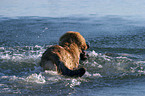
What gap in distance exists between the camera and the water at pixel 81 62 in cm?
579

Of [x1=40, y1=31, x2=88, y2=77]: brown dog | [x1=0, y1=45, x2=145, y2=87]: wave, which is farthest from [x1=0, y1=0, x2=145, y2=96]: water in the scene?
[x1=40, y1=31, x2=88, y2=77]: brown dog

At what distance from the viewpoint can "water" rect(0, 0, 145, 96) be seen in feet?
19.0

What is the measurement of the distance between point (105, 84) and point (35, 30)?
7592 mm

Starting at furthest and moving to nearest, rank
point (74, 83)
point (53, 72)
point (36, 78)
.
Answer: point (53, 72)
point (36, 78)
point (74, 83)

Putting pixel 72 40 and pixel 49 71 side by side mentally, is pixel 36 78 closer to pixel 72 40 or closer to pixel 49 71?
pixel 49 71

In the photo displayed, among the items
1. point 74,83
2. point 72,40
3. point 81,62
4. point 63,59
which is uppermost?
point 72,40

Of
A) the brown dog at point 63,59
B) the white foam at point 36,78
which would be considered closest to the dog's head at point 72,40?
the brown dog at point 63,59

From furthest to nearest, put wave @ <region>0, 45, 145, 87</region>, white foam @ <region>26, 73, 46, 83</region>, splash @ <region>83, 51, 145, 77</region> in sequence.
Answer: splash @ <region>83, 51, 145, 77</region> → wave @ <region>0, 45, 145, 87</region> → white foam @ <region>26, 73, 46, 83</region>

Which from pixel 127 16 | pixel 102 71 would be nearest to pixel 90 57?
pixel 102 71

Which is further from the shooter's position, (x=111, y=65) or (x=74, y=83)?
(x=111, y=65)

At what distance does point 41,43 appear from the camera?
10555 millimetres

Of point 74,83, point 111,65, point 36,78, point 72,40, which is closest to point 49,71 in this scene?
point 36,78

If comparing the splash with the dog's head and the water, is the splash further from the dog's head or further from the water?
the dog's head

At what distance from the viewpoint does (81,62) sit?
26.9 feet
